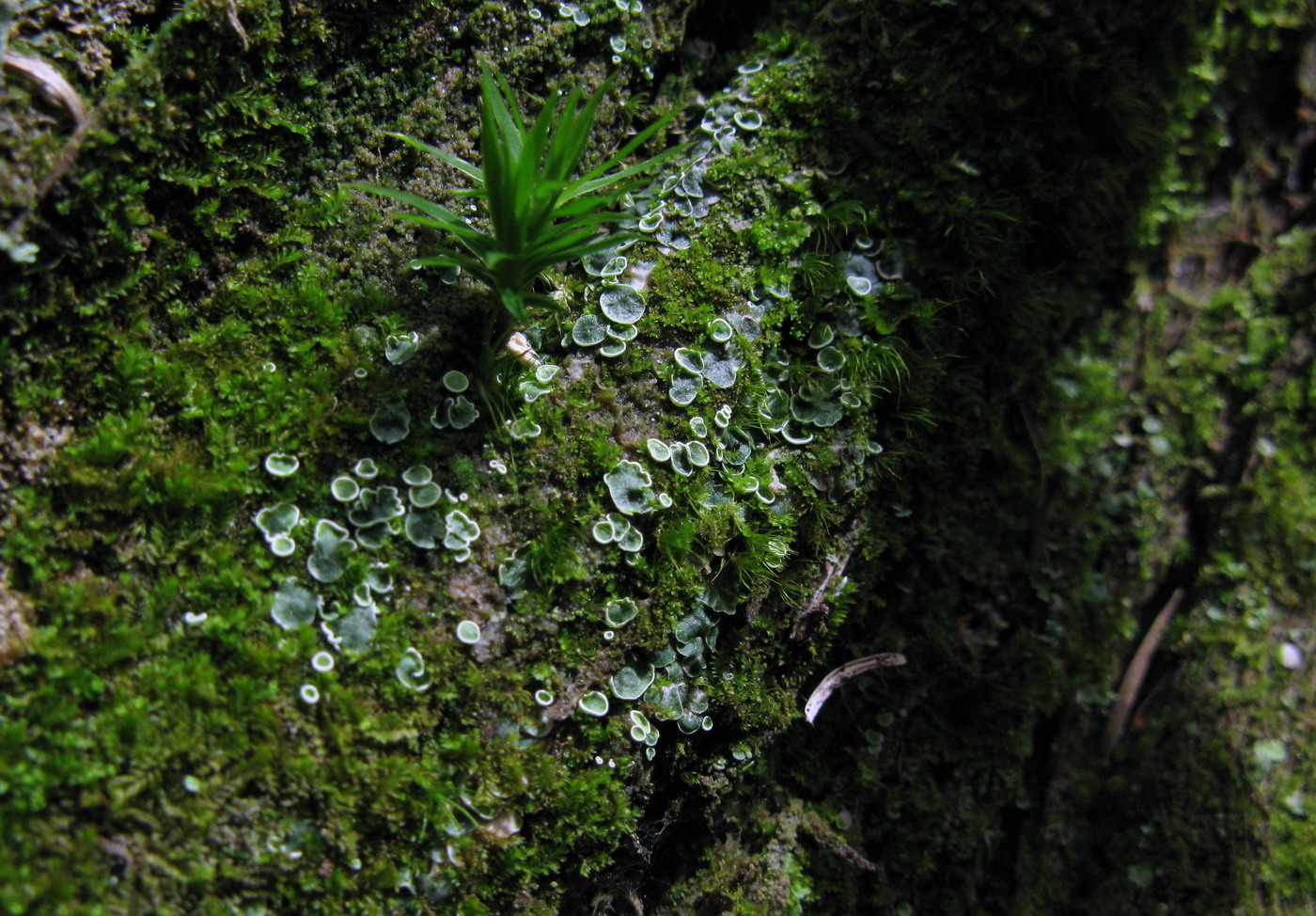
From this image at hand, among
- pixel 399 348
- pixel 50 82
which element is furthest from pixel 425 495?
pixel 50 82

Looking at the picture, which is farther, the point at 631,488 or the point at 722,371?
the point at 722,371

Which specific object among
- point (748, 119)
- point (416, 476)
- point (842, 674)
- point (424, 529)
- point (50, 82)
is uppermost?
point (50, 82)

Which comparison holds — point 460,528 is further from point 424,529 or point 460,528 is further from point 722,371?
point 722,371

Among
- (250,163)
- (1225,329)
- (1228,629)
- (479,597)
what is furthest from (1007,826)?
(250,163)

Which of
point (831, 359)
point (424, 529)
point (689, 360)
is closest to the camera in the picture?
point (424, 529)

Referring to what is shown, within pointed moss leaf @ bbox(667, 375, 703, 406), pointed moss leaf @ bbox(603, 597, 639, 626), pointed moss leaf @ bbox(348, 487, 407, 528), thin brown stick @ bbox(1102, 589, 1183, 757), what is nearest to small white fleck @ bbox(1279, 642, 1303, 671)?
thin brown stick @ bbox(1102, 589, 1183, 757)

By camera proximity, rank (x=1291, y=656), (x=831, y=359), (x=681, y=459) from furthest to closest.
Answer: (x=1291, y=656), (x=831, y=359), (x=681, y=459)

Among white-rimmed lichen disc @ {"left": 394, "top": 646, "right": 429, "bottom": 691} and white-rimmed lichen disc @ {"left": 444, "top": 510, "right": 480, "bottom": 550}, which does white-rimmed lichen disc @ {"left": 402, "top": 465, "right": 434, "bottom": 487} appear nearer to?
white-rimmed lichen disc @ {"left": 444, "top": 510, "right": 480, "bottom": 550}
